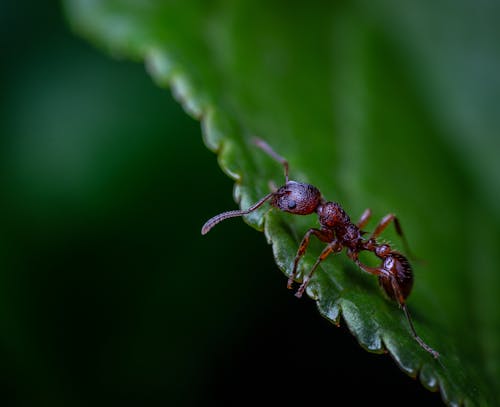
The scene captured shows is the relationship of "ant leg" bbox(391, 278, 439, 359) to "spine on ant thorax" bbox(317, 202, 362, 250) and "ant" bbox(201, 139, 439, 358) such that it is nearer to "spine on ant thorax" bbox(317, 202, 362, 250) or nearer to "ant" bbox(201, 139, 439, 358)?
"ant" bbox(201, 139, 439, 358)

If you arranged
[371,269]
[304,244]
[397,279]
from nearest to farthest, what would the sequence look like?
[304,244], [397,279], [371,269]

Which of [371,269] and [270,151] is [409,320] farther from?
[270,151]

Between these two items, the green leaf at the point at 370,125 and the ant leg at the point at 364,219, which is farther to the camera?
the ant leg at the point at 364,219

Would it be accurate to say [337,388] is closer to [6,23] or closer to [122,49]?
[122,49]

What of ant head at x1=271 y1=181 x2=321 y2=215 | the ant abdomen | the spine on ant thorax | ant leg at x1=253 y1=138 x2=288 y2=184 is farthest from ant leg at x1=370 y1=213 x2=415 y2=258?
ant leg at x1=253 y1=138 x2=288 y2=184

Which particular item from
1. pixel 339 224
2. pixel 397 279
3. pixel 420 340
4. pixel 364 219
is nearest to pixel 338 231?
pixel 339 224

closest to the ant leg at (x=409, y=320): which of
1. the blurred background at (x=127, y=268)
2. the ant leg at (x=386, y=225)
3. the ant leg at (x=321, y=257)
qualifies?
the ant leg at (x=321, y=257)

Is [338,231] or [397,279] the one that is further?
[338,231]

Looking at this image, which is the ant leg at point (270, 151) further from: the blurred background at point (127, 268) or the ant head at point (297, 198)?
the blurred background at point (127, 268)
